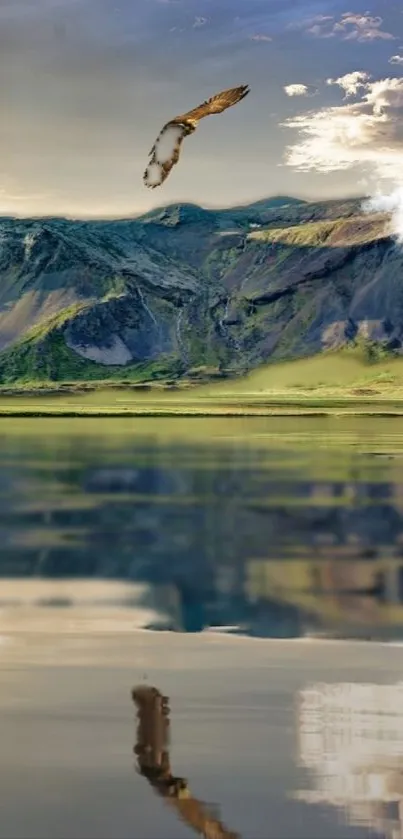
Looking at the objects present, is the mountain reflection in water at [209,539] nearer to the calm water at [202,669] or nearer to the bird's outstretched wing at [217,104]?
the calm water at [202,669]

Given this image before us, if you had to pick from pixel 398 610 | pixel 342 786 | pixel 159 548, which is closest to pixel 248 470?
pixel 159 548

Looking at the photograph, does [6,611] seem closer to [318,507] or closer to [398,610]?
[398,610]

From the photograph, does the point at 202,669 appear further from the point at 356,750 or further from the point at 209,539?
the point at 209,539

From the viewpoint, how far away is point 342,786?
53.4 ft

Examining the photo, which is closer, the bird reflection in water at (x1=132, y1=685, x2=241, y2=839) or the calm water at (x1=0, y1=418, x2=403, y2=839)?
the bird reflection in water at (x1=132, y1=685, x2=241, y2=839)

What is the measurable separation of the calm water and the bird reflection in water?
0.04 m

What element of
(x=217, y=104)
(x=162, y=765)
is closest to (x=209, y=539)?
(x=217, y=104)

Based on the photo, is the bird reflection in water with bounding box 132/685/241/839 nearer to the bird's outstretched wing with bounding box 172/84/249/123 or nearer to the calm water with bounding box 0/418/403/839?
the calm water with bounding box 0/418/403/839

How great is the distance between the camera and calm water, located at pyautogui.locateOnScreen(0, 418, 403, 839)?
1565cm

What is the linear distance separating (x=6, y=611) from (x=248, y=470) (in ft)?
155

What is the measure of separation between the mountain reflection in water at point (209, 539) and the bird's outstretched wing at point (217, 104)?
1169 centimetres

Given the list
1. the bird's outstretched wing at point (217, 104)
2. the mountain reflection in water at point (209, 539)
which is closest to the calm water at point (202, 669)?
the mountain reflection in water at point (209, 539)

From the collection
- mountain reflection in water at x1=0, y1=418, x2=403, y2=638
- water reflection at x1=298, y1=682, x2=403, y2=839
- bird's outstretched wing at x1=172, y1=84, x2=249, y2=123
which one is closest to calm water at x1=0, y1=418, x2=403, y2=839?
water reflection at x1=298, y1=682, x2=403, y2=839

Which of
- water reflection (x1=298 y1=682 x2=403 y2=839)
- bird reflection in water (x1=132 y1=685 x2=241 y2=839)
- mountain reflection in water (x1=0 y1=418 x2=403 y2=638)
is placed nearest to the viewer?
→ bird reflection in water (x1=132 y1=685 x2=241 y2=839)
